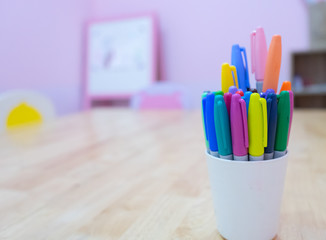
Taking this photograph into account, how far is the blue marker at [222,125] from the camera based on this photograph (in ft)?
0.88

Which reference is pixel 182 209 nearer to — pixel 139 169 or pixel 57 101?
pixel 139 169

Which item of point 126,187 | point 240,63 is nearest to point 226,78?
point 240,63

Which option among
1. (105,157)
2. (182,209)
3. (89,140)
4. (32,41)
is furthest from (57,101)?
(182,209)

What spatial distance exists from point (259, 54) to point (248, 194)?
0.13 meters

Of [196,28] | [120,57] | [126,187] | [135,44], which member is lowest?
[126,187]

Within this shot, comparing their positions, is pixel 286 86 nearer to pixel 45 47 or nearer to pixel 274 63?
pixel 274 63

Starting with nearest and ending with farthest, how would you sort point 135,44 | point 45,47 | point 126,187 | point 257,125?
1. point 257,125
2. point 126,187
3. point 45,47
4. point 135,44

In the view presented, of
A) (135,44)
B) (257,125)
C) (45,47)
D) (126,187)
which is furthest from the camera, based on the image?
(135,44)

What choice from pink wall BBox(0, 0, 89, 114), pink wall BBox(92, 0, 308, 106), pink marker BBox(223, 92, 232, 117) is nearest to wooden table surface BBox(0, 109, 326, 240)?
pink marker BBox(223, 92, 232, 117)

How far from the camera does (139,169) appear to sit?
1.91 feet

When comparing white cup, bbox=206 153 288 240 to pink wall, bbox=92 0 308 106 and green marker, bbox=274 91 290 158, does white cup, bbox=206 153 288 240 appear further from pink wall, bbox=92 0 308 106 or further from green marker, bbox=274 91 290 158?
pink wall, bbox=92 0 308 106

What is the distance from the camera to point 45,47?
2594mm

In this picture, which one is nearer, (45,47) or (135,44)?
(45,47)

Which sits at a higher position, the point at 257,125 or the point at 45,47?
the point at 45,47
